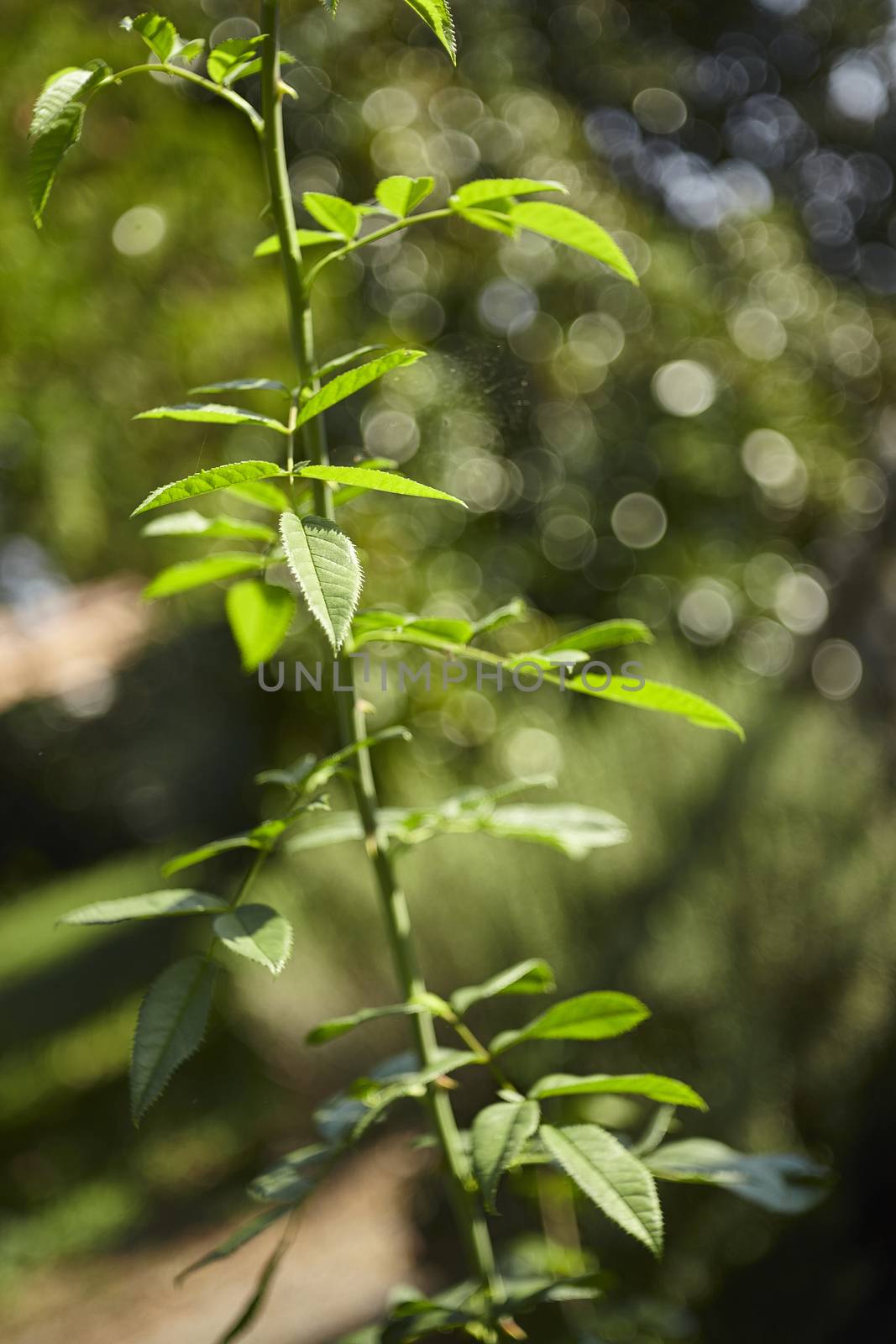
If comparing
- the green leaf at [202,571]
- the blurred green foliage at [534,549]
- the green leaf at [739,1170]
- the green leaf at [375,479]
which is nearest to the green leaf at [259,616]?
the green leaf at [202,571]

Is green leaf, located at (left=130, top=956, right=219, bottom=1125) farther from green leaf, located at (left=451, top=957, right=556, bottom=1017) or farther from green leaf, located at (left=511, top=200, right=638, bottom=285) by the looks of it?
green leaf, located at (left=511, top=200, right=638, bottom=285)

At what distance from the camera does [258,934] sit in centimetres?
31

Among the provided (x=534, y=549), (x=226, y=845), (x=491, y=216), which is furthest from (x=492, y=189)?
(x=534, y=549)

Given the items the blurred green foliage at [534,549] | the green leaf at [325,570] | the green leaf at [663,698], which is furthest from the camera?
the blurred green foliage at [534,549]

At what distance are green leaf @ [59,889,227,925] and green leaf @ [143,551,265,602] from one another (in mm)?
117

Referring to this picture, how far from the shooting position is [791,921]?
1059 millimetres

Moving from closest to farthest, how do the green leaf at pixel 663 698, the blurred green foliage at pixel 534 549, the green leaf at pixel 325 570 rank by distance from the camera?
the green leaf at pixel 325 570 → the green leaf at pixel 663 698 → the blurred green foliage at pixel 534 549

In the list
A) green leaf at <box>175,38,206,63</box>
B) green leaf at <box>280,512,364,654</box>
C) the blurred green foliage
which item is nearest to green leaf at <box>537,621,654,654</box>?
green leaf at <box>280,512,364,654</box>

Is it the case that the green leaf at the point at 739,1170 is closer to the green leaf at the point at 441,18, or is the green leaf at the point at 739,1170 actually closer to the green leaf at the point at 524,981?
the green leaf at the point at 524,981

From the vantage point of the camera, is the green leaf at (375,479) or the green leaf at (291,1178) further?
the green leaf at (291,1178)

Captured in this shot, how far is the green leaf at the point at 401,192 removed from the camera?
0.34 m

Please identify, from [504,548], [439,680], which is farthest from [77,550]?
[504,548]

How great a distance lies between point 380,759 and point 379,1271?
73 centimetres

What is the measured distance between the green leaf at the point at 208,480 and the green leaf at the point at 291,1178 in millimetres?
241
